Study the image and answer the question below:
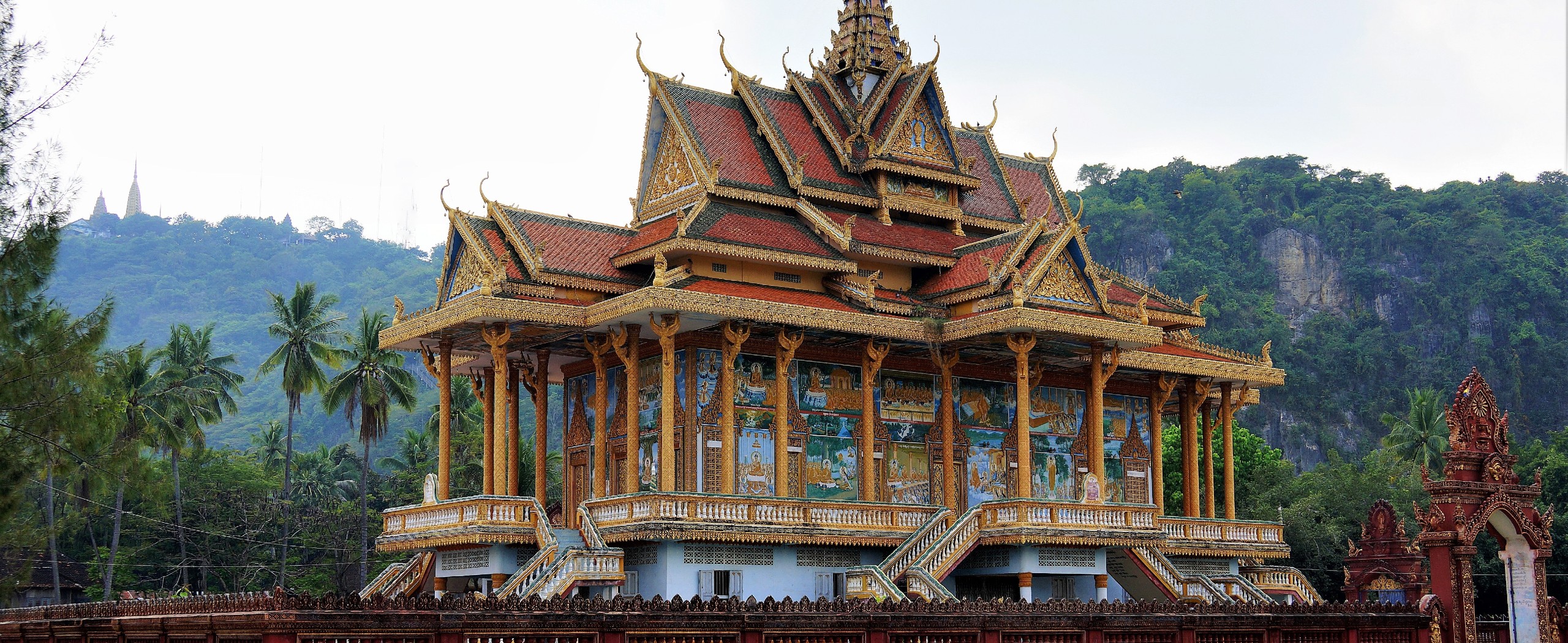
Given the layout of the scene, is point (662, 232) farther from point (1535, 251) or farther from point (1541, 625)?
point (1535, 251)

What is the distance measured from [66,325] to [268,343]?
108321 mm

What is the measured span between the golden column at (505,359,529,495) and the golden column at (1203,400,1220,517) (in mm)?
15121

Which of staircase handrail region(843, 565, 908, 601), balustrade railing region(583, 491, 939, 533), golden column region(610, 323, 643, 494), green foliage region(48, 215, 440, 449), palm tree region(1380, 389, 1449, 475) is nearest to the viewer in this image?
staircase handrail region(843, 565, 908, 601)

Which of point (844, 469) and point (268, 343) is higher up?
point (268, 343)

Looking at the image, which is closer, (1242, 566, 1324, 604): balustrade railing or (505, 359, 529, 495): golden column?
(505, 359, 529, 495): golden column

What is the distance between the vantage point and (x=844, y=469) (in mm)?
29469

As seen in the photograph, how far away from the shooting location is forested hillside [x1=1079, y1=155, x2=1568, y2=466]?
86.9 meters

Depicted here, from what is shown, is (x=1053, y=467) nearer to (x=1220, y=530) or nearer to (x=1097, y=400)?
(x=1097, y=400)

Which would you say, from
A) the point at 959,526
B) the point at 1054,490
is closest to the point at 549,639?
the point at 959,526

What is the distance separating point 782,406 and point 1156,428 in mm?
10203

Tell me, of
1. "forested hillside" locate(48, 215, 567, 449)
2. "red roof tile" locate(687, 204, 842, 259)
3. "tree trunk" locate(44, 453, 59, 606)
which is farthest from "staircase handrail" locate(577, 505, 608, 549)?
"forested hillside" locate(48, 215, 567, 449)

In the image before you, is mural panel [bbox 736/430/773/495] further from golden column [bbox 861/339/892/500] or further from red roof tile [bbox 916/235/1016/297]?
red roof tile [bbox 916/235/1016/297]

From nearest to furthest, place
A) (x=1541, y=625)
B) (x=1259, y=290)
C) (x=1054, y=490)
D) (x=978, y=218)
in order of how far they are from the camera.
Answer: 1. (x=1541, y=625)
2. (x=1054, y=490)
3. (x=978, y=218)
4. (x=1259, y=290)

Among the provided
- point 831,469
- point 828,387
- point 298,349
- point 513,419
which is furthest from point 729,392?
point 298,349
